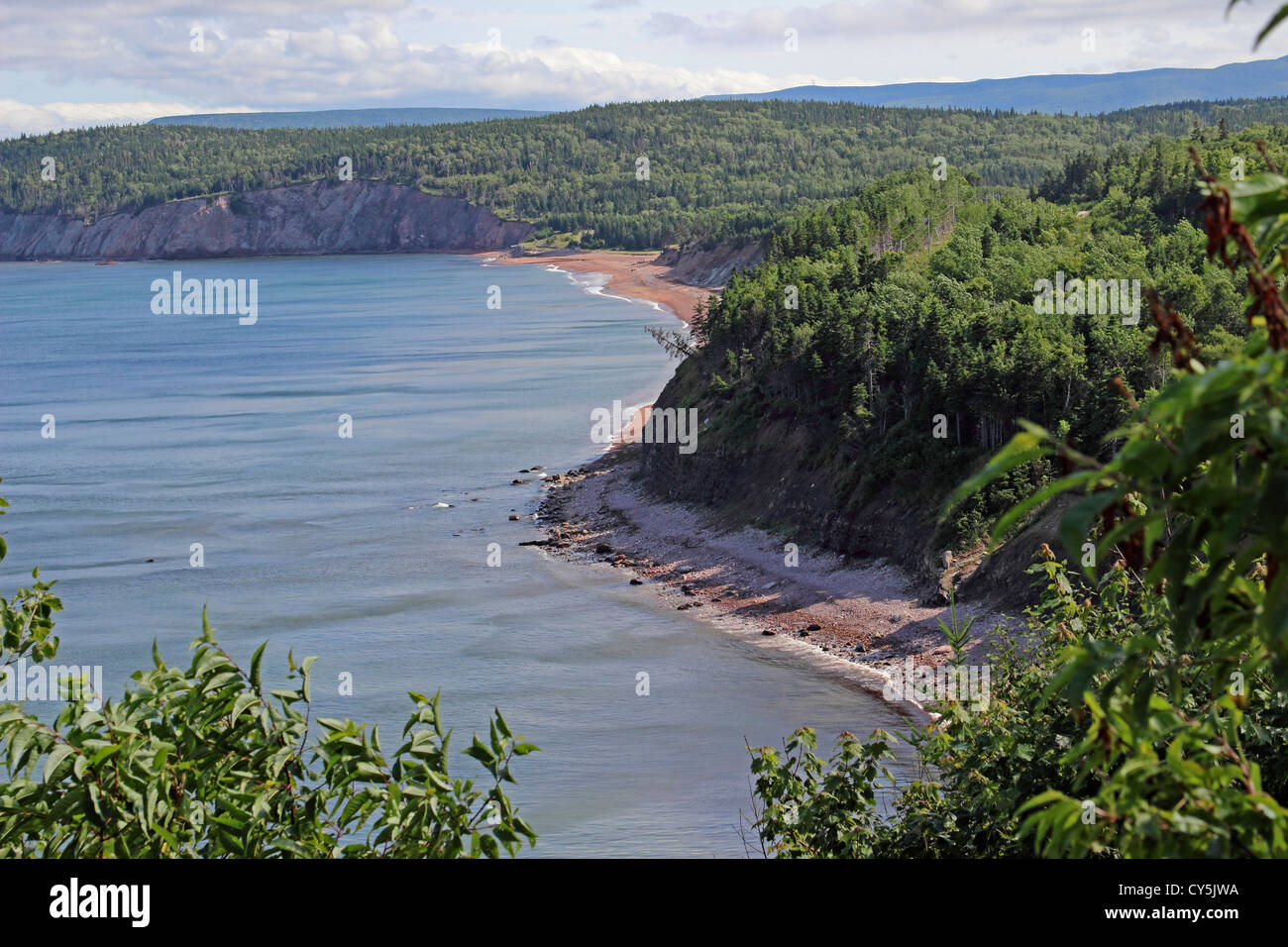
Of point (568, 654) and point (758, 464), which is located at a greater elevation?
point (758, 464)

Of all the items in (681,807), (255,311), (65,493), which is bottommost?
(681,807)

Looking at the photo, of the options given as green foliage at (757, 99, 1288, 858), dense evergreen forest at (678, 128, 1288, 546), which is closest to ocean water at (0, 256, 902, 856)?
dense evergreen forest at (678, 128, 1288, 546)

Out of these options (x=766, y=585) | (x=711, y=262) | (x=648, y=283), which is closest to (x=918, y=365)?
(x=766, y=585)

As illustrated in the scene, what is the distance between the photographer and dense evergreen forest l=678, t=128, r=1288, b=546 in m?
41.9

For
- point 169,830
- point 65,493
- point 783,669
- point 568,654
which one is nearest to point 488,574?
point 568,654

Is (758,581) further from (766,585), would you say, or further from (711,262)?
(711,262)

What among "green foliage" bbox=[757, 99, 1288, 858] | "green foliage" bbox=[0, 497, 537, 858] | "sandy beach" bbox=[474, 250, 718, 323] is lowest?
"green foliage" bbox=[0, 497, 537, 858]

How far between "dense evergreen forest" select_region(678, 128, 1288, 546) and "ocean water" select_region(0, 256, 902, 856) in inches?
383

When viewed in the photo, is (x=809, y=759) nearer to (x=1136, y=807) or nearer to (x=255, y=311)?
(x=1136, y=807)

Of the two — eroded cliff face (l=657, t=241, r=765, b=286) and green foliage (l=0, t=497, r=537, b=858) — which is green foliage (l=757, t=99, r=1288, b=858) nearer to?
green foliage (l=0, t=497, r=537, b=858)

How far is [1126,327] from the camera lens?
43.5 metres

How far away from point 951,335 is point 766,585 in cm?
1105

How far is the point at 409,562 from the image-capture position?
52906 millimetres
